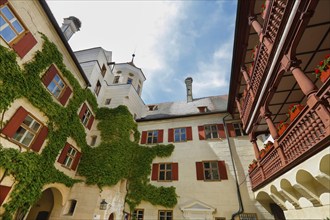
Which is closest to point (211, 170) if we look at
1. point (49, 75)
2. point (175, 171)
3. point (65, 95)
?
point (175, 171)

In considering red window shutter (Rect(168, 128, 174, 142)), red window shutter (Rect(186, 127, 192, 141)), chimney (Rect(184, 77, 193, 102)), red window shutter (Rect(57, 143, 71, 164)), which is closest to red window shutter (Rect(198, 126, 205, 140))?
red window shutter (Rect(186, 127, 192, 141))

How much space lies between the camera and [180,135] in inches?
680

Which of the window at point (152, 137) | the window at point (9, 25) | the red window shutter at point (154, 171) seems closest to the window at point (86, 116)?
the window at point (152, 137)

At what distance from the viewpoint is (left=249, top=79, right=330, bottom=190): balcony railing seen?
4.36 meters

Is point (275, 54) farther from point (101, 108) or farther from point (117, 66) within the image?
point (117, 66)

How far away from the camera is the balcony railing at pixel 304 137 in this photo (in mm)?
4355

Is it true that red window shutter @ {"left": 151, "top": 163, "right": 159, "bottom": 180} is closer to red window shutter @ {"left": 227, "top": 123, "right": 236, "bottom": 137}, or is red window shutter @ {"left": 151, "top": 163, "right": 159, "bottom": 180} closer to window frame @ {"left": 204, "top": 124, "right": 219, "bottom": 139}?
window frame @ {"left": 204, "top": 124, "right": 219, "bottom": 139}

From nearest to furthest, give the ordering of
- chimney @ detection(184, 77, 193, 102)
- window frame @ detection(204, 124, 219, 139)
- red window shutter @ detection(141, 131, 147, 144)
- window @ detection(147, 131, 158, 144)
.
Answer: window frame @ detection(204, 124, 219, 139)
window @ detection(147, 131, 158, 144)
red window shutter @ detection(141, 131, 147, 144)
chimney @ detection(184, 77, 193, 102)

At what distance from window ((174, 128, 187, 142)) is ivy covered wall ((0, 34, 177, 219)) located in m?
1.21

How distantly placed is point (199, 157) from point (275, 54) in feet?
35.4

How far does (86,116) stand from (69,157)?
12.0 feet

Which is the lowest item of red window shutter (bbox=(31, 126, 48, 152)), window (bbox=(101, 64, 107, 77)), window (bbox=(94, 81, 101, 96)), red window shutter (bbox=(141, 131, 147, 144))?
red window shutter (bbox=(31, 126, 48, 152))

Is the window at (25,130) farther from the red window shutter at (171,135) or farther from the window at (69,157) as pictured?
the red window shutter at (171,135)

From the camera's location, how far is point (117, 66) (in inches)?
883
